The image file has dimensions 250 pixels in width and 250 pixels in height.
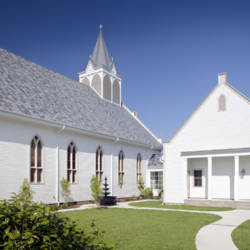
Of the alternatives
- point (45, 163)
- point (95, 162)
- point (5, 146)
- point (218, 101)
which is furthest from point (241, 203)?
point (5, 146)

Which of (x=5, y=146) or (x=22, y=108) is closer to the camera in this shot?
(x=5, y=146)

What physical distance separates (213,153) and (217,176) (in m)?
1.98

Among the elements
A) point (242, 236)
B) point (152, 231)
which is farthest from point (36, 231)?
point (242, 236)

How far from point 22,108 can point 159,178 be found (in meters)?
16.4

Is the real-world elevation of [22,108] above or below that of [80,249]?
above

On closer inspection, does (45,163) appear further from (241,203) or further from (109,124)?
(241,203)

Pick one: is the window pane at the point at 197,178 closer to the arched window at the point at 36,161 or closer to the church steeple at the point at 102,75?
the arched window at the point at 36,161

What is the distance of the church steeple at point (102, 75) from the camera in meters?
32.5

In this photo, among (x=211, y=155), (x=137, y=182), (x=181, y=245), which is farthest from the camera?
(x=137, y=182)

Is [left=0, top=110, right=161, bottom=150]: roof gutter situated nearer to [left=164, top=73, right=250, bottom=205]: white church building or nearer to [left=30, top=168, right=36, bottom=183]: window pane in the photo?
[left=30, top=168, right=36, bottom=183]: window pane

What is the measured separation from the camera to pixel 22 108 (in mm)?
18344

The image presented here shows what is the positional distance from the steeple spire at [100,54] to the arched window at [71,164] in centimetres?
1409

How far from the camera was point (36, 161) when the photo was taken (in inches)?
739

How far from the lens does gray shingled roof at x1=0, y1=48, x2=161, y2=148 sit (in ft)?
63.4
